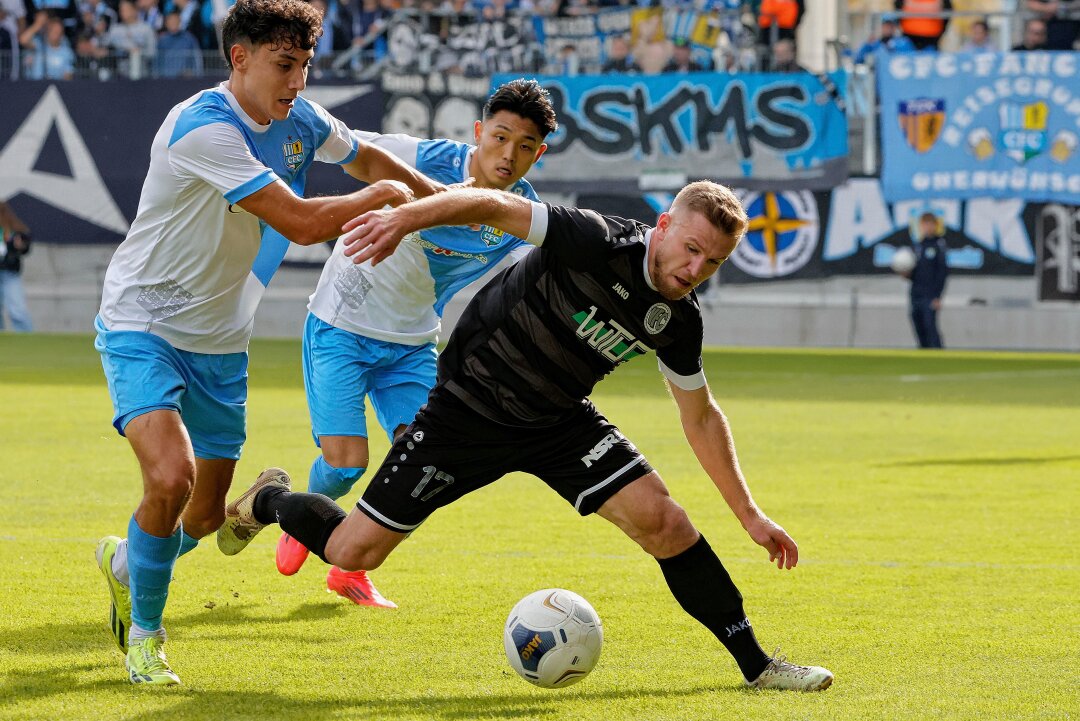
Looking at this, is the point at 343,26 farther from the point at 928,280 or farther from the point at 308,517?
the point at 308,517

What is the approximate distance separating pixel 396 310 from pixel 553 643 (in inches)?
97.8

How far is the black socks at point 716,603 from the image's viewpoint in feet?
17.3

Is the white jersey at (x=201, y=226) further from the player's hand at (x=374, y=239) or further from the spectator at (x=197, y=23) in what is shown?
the spectator at (x=197, y=23)

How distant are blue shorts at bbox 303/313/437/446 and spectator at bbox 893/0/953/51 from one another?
18926mm

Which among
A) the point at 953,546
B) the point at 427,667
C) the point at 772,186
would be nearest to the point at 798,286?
the point at 772,186

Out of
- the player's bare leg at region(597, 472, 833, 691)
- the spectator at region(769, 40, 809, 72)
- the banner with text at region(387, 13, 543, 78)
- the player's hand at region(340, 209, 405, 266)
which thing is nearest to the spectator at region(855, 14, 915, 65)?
the spectator at region(769, 40, 809, 72)

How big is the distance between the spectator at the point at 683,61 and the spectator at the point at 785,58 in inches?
46.6

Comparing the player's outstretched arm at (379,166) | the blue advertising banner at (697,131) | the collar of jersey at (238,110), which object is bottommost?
the blue advertising banner at (697,131)

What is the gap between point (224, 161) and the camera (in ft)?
16.8

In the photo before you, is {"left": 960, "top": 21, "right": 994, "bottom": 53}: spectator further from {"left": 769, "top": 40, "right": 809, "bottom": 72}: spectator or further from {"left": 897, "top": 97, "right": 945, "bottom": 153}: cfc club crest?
{"left": 769, "top": 40, "right": 809, "bottom": 72}: spectator

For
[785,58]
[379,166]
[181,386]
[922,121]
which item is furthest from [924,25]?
[181,386]

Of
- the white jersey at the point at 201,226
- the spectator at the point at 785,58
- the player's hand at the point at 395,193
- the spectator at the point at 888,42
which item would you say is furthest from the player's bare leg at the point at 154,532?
the spectator at the point at 888,42

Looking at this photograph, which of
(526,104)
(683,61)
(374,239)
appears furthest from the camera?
(683,61)

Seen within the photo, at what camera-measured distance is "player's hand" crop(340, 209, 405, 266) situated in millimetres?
4430
